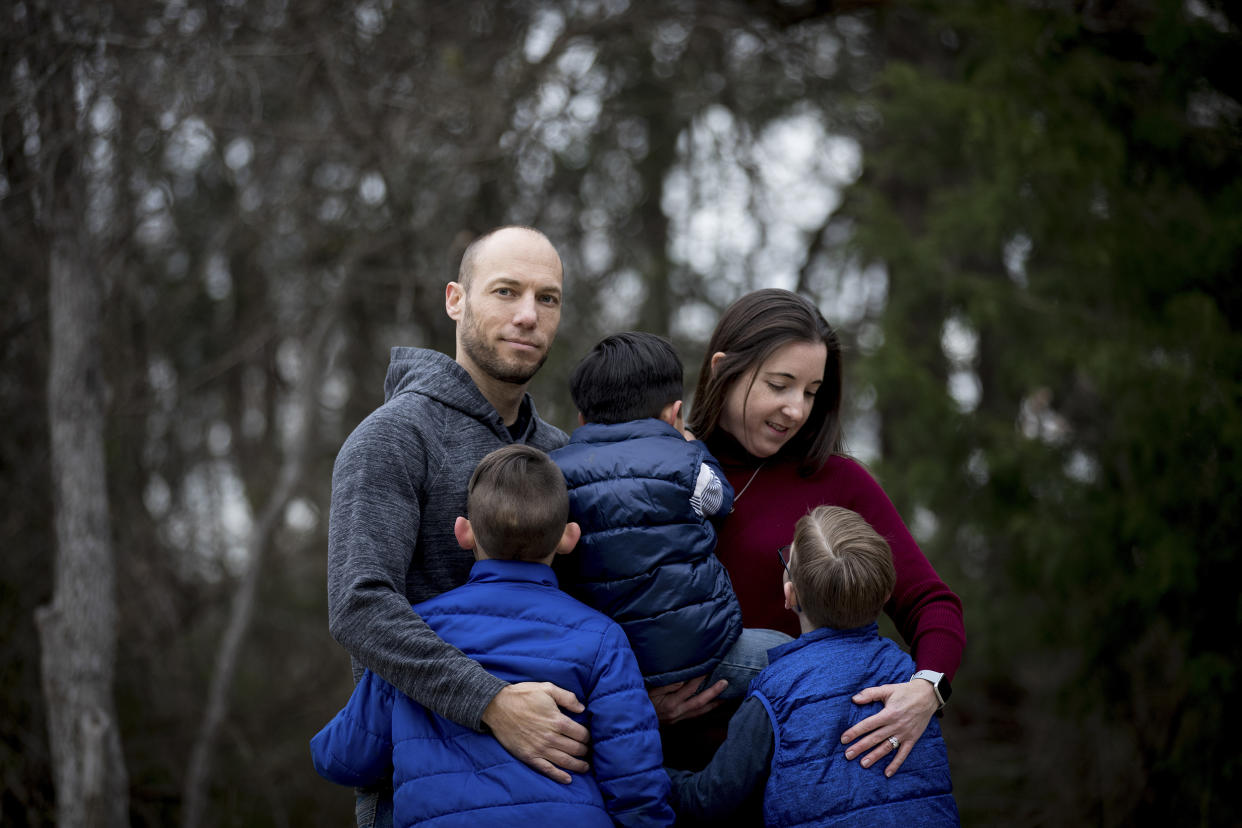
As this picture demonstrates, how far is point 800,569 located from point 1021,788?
557cm

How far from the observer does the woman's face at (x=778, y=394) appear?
7.36 ft

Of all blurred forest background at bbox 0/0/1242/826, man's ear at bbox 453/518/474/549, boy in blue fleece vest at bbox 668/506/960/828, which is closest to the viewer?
boy in blue fleece vest at bbox 668/506/960/828

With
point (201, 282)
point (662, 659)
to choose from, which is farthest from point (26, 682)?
point (662, 659)

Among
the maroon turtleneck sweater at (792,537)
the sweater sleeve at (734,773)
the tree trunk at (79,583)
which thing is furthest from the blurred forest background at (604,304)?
the sweater sleeve at (734,773)

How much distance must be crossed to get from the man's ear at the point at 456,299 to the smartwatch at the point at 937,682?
127cm

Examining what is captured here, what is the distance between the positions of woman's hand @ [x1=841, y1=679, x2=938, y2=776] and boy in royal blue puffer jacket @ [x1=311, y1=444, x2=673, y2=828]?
384 millimetres

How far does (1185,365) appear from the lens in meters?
4.42

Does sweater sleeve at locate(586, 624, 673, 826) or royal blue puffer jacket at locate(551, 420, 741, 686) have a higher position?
royal blue puffer jacket at locate(551, 420, 741, 686)

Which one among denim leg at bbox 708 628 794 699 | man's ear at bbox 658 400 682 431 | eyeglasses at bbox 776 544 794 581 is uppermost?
man's ear at bbox 658 400 682 431

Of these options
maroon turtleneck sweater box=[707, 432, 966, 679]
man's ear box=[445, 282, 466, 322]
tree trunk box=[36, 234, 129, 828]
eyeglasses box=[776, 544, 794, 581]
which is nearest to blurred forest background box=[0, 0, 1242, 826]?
tree trunk box=[36, 234, 129, 828]

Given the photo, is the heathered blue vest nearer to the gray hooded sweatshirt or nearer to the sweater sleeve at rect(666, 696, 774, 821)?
the sweater sleeve at rect(666, 696, 774, 821)

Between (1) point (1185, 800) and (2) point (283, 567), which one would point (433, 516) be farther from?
(2) point (283, 567)

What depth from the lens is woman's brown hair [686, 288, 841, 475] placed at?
2262 mm

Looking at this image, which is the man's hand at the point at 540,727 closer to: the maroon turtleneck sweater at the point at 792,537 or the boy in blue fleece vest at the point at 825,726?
the boy in blue fleece vest at the point at 825,726
